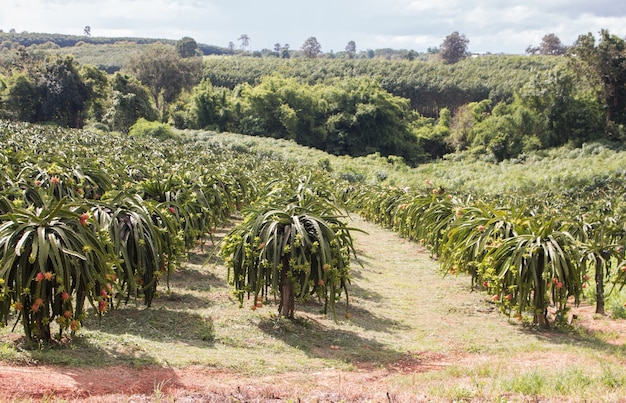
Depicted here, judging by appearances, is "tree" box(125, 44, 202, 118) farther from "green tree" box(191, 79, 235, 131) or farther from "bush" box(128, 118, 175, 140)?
"bush" box(128, 118, 175, 140)

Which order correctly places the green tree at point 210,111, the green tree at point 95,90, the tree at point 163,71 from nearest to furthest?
the green tree at point 95,90 < the green tree at point 210,111 < the tree at point 163,71

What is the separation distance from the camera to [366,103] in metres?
50.8

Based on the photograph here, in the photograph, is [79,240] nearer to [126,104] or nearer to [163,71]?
[126,104]

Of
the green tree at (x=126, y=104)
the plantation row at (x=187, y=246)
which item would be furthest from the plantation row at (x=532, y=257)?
the green tree at (x=126, y=104)

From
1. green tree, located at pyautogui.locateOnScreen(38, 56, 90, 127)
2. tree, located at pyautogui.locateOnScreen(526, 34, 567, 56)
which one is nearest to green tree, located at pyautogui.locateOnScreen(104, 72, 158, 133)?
green tree, located at pyautogui.locateOnScreen(38, 56, 90, 127)

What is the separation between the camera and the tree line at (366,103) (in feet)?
138

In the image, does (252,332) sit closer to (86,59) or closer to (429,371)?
(429,371)

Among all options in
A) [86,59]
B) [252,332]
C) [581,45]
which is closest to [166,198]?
[252,332]

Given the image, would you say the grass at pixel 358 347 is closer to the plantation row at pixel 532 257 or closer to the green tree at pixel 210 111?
the plantation row at pixel 532 257

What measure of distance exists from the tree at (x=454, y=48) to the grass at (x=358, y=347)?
92.8m

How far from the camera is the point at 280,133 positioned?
49.9 m

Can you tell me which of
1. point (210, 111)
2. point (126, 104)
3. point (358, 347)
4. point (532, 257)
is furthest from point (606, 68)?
point (358, 347)

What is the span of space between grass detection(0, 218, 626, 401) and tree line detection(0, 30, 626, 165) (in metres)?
37.9

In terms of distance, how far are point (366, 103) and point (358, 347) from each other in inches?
1816
